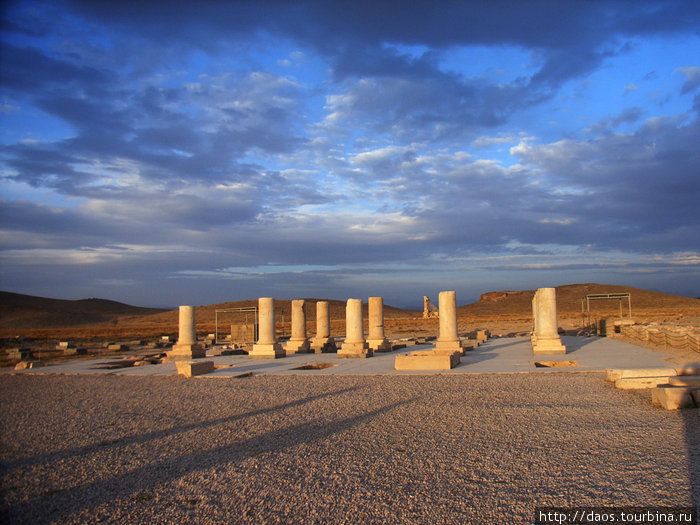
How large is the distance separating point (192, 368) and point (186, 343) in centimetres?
685

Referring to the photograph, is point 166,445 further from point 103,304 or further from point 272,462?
point 103,304

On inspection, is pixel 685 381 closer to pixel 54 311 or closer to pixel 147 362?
pixel 147 362

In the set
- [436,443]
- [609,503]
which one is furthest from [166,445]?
[609,503]

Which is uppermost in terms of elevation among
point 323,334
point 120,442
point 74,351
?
point 323,334

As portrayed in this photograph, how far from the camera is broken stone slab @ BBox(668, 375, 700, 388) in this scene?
28.2 ft

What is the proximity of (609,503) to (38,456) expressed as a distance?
7188 millimetres

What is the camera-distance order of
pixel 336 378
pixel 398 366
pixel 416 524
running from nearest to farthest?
pixel 416 524 → pixel 336 378 → pixel 398 366

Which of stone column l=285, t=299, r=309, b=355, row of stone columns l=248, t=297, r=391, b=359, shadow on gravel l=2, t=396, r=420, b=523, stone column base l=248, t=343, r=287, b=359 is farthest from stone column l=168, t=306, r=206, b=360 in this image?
shadow on gravel l=2, t=396, r=420, b=523

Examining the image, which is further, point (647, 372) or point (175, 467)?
point (647, 372)

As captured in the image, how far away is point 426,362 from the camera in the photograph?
1471 cm

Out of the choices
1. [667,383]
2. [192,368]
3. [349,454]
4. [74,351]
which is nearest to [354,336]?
[192,368]

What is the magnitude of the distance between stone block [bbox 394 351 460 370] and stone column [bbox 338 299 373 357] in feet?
15.0

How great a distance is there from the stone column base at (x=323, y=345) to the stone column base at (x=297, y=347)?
1.53ft

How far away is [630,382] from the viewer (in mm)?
10094
